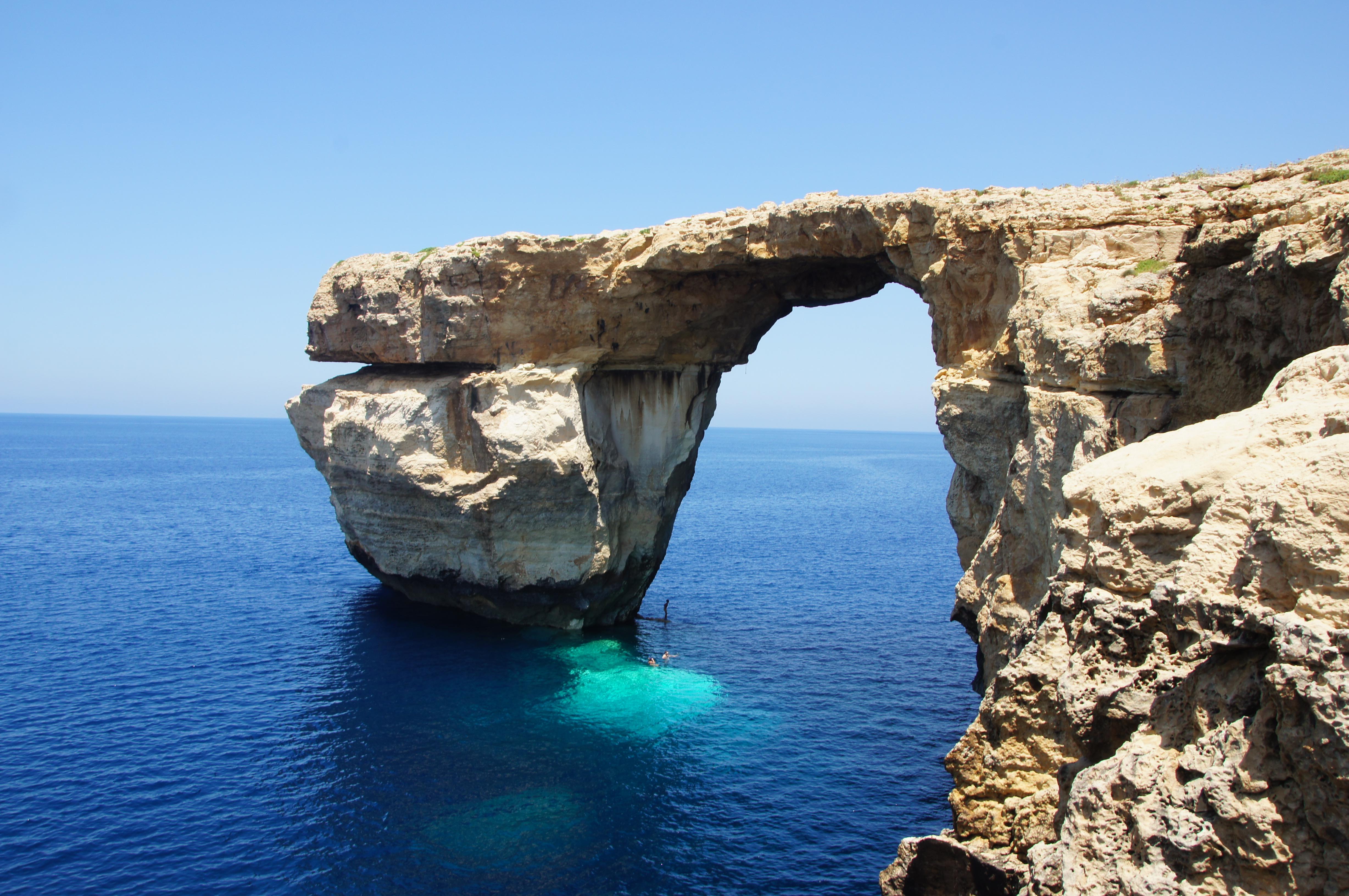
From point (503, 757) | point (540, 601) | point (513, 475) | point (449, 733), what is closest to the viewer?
point (503, 757)

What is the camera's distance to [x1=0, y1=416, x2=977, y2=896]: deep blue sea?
65.0 ft

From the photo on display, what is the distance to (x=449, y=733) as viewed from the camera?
26.2m

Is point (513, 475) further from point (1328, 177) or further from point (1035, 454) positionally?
point (1328, 177)

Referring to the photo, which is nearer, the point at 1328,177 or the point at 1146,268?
the point at 1328,177

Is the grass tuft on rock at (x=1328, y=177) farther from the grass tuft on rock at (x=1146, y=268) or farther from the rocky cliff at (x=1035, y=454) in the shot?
the grass tuft on rock at (x=1146, y=268)

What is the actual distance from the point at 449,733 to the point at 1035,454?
58.9 ft

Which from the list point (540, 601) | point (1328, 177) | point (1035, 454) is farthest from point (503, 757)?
point (1328, 177)

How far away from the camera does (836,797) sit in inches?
891

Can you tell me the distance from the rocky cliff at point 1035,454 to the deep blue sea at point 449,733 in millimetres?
4449

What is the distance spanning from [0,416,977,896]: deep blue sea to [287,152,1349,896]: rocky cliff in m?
4.45

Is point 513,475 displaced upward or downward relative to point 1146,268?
downward

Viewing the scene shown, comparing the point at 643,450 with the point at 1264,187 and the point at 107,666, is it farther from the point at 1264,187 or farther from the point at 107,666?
the point at 1264,187

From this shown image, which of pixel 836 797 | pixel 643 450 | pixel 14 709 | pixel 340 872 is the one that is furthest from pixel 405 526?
pixel 836 797

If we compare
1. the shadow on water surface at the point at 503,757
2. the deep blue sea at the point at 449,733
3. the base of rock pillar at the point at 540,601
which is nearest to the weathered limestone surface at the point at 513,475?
the base of rock pillar at the point at 540,601
